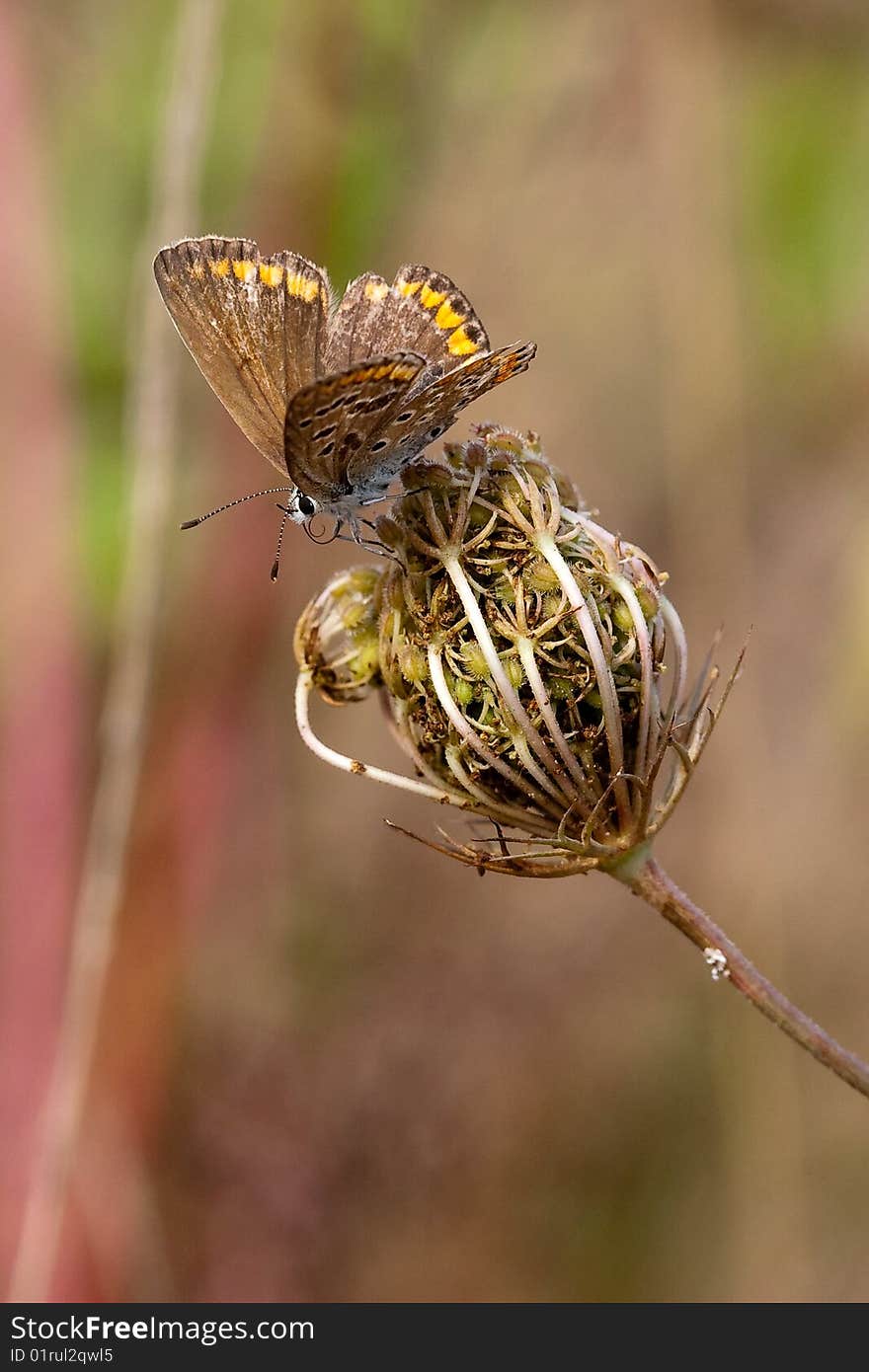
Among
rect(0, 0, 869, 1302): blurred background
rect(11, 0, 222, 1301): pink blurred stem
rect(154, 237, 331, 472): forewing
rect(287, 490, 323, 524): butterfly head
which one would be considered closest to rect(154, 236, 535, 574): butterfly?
rect(154, 237, 331, 472): forewing

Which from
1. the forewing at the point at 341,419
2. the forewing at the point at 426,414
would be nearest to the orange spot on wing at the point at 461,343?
the forewing at the point at 426,414

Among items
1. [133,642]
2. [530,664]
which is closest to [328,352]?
[530,664]

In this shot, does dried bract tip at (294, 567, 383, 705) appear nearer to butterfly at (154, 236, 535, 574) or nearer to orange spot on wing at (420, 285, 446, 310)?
butterfly at (154, 236, 535, 574)

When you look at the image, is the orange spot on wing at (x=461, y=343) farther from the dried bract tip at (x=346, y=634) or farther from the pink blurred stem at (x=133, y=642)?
the pink blurred stem at (x=133, y=642)

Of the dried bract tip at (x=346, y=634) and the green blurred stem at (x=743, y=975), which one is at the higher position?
the dried bract tip at (x=346, y=634)

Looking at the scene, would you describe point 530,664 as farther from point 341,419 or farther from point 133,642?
point 133,642
